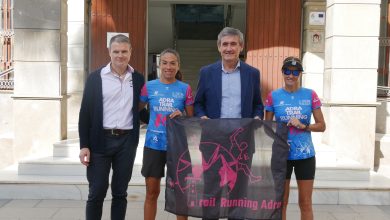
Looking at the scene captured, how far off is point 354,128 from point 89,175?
4.69m

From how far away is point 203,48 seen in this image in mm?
20047

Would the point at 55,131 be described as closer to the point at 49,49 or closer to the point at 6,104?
the point at 49,49

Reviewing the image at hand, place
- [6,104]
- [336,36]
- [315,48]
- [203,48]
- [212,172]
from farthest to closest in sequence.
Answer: [203,48] → [315,48] → [6,104] → [336,36] → [212,172]

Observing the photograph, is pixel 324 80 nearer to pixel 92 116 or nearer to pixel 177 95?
pixel 177 95

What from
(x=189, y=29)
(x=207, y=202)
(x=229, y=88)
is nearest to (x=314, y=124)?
(x=229, y=88)

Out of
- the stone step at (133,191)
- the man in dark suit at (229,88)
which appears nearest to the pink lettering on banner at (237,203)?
the man in dark suit at (229,88)

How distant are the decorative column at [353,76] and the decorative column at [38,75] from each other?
173 inches

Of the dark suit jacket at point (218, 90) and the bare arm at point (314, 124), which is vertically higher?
the dark suit jacket at point (218, 90)

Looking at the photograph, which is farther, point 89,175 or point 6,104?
point 6,104

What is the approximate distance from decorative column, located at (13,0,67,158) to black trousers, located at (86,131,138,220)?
11.2 feet

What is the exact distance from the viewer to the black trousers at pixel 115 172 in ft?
13.6

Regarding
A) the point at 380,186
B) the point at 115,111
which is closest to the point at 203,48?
the point at 380,186

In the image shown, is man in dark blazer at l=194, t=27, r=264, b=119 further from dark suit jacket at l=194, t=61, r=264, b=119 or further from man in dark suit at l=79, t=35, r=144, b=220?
man in dark suit at l=79, t=35, r=144, b=220

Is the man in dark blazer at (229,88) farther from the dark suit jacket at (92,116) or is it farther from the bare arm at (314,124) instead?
the dark suit jacket at (92,116)
